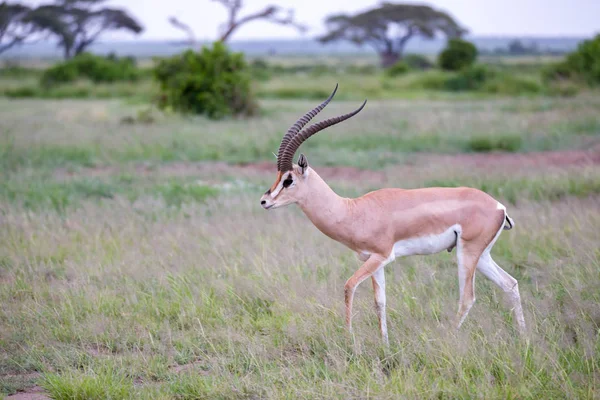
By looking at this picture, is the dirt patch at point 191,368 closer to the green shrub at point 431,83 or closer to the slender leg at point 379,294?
the slender leg at point 379,294

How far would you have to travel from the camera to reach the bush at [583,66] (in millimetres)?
24219

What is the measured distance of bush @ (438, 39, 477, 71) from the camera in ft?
122

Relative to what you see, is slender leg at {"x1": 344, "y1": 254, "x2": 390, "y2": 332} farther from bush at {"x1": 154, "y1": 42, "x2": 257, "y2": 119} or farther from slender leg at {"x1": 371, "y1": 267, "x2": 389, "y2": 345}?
bush at {"x1": 154, "y1": 42, "x2": 257, "y2": 119}

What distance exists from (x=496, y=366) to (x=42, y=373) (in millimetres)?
2593

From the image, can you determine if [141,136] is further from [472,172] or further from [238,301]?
[238,301]

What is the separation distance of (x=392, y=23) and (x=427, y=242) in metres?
46.9

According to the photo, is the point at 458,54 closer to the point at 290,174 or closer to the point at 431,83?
the point at 431,83

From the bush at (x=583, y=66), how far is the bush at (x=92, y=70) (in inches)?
700

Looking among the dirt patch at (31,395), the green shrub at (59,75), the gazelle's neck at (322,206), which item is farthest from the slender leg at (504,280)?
the green shrub at (59,75)

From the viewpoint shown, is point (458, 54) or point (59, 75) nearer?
point (59, 75)

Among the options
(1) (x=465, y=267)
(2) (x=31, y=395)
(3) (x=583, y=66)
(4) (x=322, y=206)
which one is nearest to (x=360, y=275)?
(4) (x=322, y=206)

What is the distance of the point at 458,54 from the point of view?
37312mm

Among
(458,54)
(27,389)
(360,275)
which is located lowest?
(27,389)

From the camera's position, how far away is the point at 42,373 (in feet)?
13.9
